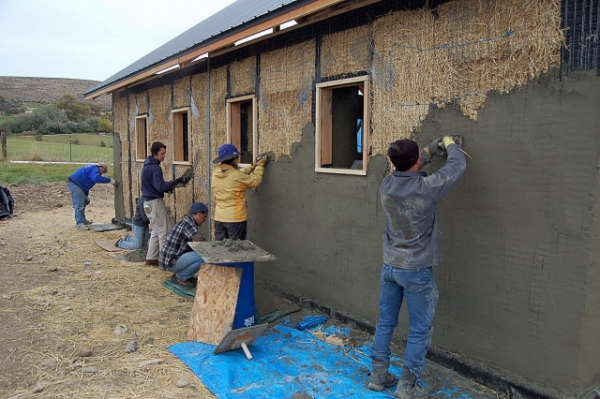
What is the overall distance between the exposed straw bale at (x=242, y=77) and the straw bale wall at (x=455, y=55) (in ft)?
7.68

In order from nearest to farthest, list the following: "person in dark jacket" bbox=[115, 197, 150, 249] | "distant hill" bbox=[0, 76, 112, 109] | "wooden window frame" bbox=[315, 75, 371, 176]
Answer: "wooden window frame" bbox=[315, 75, 371, 176] < "person in dark jacket" bbox=[115, 197, 150, 249] < "distant hill" bbox=[0, 76, 112, 109]

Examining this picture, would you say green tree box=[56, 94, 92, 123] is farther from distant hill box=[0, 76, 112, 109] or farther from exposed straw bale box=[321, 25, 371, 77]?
exposed straw bale box=[321, 25, 371, 77]

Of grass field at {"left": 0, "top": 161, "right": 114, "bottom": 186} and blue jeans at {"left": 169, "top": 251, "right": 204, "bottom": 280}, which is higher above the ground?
grass field at {"left": 0, "top": 161, "right": 114, "bottom": 186}

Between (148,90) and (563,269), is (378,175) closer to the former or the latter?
(563,269)

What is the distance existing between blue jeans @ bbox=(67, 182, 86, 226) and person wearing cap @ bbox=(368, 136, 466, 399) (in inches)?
383

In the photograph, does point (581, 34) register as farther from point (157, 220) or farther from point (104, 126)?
point (104, 126)

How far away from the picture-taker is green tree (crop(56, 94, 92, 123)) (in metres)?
56.6

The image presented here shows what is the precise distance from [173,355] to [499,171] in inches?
132

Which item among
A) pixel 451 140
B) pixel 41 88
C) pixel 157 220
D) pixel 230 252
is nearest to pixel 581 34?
pixel 451 140

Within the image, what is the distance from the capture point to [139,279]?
281 inches

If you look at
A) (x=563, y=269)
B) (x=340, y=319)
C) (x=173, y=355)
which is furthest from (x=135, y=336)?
(x=563, y=269)

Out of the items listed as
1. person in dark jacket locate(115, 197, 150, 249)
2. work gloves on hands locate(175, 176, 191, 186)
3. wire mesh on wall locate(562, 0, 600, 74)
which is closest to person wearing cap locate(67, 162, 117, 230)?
person in dark jacket locate(115, 197, 150, 249)

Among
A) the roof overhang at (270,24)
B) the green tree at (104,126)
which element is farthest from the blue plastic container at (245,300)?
the green tree at (104,126)

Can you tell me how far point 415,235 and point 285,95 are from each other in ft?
9.73
